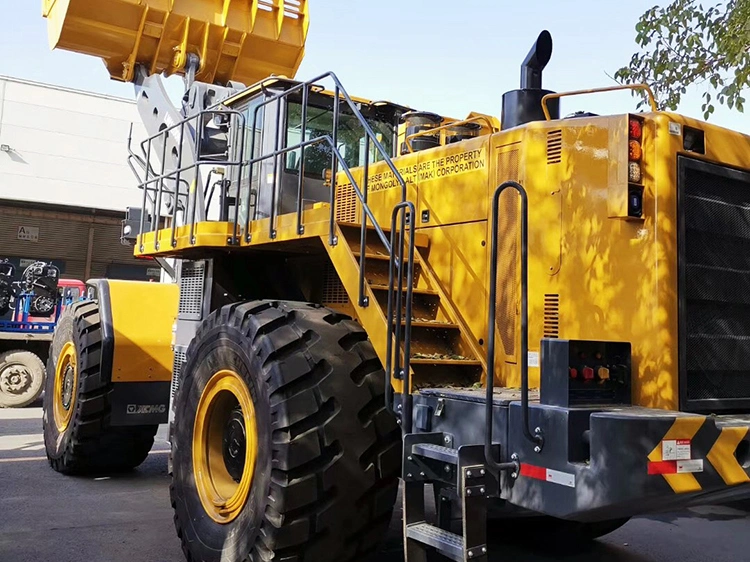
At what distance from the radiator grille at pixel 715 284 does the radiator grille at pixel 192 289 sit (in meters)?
3.78

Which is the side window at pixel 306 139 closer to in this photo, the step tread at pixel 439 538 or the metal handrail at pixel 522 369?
the metal handrail at pixel 522 369

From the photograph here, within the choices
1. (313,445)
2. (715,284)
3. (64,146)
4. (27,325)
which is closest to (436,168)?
(715,284)

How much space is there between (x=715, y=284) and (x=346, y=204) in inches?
102

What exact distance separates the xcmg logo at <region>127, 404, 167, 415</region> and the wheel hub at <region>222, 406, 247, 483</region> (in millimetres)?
2658

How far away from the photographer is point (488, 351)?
10.7ft

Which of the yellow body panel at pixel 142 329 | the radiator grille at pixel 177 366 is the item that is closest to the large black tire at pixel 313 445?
the radiator grille at pixel 177 366

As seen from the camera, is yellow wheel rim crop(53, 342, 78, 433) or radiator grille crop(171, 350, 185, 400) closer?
radiator grille crop(171, 350, 185, 400)

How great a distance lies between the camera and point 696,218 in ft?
12.5

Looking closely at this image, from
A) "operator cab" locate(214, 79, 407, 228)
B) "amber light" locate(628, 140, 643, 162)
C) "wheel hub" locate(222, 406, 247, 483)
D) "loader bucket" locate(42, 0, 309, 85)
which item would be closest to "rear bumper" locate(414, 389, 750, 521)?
"amber light" locate(628, 140, 643, 162)

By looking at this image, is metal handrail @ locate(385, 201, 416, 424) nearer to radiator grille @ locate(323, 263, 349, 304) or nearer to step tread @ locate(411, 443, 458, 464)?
step tread @ locate(411, 443, 458, 464)

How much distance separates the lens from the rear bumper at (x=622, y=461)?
9.73ft

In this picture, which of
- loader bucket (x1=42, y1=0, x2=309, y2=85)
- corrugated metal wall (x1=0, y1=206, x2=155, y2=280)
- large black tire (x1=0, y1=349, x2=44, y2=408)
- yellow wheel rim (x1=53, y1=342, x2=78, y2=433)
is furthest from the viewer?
corrugated metal wall (x1=0, y1=206, x2=155, y2=280)

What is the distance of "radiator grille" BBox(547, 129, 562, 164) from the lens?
4.06 meters

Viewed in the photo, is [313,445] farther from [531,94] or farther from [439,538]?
[531,94]
